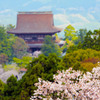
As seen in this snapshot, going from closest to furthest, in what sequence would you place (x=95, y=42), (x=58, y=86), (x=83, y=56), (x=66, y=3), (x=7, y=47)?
(x=58, y=86), (x=83, y=56), (x=95, y=42), (x=7, y=47), (x=66, y=3)

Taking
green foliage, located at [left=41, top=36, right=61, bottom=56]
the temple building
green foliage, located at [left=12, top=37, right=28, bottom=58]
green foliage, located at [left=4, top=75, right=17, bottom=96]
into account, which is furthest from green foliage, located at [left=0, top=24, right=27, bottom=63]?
green foliage, located at [left=4, top=75, right=17, bottom=96]

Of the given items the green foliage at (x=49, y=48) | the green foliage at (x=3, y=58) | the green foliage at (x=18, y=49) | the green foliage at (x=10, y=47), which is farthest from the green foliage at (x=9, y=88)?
the green foliage at (x=49, y=48)

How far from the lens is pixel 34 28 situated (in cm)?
4322

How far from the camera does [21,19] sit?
44.9 m

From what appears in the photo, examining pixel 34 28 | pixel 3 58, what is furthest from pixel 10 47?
pixel 34 28

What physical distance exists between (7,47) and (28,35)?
10.1 m

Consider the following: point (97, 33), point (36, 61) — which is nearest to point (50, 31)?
point (97, 33)

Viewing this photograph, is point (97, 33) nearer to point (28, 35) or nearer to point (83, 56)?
point (83, 56)

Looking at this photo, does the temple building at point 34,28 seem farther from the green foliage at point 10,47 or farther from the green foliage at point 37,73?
the green foliage at point 37,73

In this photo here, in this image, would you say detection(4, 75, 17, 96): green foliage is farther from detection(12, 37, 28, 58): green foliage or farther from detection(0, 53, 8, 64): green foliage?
detection(12, 37, 28, 58): green foliage

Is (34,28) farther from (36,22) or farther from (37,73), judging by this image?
(37,73)

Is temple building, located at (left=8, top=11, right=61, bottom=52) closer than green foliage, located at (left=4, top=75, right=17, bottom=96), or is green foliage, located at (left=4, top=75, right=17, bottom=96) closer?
green foliage, located at (left=4, top=75, right=17, bottom=96)

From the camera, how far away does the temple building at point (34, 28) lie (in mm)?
41281

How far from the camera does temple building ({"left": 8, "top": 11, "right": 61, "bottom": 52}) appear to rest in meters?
41.3
